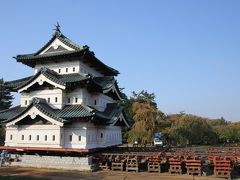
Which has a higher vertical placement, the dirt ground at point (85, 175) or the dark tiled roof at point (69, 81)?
the dark tiled roof at point (69, 81)

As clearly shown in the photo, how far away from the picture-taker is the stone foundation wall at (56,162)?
989 inches

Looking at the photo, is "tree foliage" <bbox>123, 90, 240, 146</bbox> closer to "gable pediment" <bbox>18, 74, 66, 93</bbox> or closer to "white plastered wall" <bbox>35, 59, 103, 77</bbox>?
"white plastered wall" <bbox>35, 59, 103, 77</bbox>

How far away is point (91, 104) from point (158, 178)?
1218 centimetres

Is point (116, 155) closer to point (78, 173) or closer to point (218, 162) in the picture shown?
point (78, 173)

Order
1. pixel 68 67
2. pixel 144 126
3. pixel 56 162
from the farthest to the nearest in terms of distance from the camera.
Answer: pixel 144 126 < pixel 68 67 < pixel 56 162

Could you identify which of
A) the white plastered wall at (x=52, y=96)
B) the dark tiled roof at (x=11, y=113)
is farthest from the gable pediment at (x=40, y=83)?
the dark tiled roof at (x=11, y=113)

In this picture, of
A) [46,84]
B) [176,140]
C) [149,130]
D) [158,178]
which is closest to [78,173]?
[158,178]

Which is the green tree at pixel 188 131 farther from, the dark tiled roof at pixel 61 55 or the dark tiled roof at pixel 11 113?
the dark tiled roof at pixel 11 113

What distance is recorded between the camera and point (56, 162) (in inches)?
1031

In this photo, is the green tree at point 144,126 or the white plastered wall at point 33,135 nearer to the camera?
the white plastered wall at point 33,135

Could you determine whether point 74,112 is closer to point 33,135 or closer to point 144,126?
point 33,135

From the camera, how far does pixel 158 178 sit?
21.1 metres

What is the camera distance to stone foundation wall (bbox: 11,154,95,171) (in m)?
25.1

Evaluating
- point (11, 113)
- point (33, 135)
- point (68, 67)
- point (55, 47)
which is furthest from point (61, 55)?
point (33, 135)
